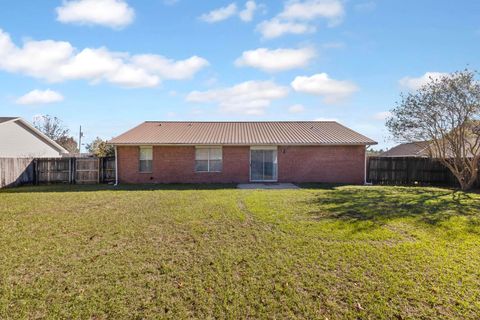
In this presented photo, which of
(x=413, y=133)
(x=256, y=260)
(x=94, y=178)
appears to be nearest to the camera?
(x=256, y=260)

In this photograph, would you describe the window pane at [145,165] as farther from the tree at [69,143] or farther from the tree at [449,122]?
the tree at [69,143]

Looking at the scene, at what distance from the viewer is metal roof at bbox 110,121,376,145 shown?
55.7ft

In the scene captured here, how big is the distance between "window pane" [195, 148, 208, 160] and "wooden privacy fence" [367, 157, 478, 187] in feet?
32.7

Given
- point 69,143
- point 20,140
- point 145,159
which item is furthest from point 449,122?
Answer: point 69,143

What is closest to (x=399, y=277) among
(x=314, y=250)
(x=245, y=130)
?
(x=314, y=250)

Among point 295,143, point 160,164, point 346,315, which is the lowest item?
point 346,315

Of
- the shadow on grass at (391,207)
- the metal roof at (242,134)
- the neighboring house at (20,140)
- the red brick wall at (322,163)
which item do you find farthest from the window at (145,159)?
the neighboring house at (20,140)

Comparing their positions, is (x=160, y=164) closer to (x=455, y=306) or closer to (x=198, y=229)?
(x=198, y=229)

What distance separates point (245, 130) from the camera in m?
19.7

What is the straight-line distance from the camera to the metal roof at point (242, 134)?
17.0m

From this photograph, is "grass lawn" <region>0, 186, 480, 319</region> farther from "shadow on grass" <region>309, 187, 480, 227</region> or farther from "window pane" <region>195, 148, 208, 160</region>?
"window pane" <region>195, 148, 208, 160</region>

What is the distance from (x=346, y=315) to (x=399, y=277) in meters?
1.52

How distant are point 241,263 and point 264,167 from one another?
483 inches

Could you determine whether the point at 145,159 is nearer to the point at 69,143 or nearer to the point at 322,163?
the point at 322,163
